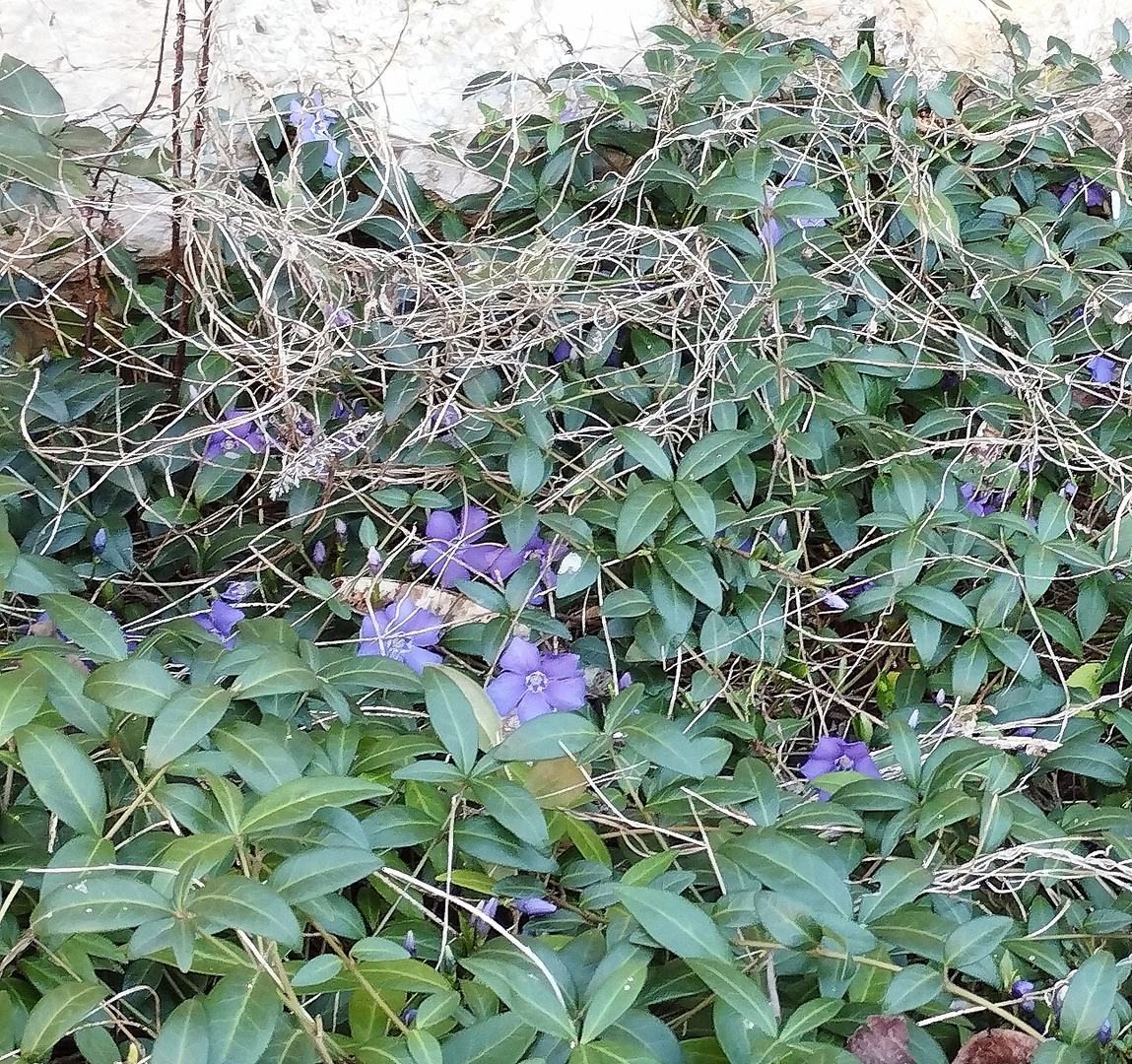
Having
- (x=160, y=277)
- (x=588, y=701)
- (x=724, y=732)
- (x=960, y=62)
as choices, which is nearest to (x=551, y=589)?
(x=588, y=701)

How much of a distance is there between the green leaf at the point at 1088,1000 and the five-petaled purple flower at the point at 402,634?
78 centimetres

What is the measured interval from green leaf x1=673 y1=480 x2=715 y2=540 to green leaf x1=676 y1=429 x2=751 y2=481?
26mm

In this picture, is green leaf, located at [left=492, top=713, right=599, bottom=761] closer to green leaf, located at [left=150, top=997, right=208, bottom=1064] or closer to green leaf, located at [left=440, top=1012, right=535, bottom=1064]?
green leaf, located at [left=440, top=1012, right=535, bottom=1064]

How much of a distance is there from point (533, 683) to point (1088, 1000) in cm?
68

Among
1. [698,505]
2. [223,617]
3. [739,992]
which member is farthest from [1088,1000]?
[223,617]

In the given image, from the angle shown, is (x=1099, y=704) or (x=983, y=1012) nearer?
(x=983, y=1012)

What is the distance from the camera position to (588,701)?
4.35ft

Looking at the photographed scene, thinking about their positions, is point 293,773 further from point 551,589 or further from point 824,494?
point 824,494

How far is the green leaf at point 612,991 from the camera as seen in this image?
767mm

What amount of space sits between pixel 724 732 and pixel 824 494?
0.39m

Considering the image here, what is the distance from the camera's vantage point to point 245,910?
28.2 inches

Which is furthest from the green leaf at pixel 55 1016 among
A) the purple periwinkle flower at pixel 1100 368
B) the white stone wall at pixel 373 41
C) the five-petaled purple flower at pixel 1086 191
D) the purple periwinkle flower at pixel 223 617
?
the five-petaled purple flower at pixel 1086 191

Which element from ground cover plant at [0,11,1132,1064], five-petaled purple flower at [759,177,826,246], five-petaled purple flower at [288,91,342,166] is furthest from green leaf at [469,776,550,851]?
five-petaled purple flower at [288,91,342,166]

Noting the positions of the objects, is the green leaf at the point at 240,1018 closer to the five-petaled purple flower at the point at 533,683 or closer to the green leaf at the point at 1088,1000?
the five-petaled purple flower at the point at 533,683
